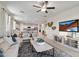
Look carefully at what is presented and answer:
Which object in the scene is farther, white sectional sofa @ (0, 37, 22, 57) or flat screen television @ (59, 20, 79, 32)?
flat screen television @ (59, 20, 79, 32)

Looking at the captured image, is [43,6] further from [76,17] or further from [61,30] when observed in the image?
[61,30]

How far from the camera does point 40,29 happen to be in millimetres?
16531

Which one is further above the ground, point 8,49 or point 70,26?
point 70,26

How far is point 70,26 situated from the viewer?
243 inches

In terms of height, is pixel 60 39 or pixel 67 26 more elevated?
pixel 67 26

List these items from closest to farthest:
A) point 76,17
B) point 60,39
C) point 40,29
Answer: point 76,17
point 60,39
point 40,29

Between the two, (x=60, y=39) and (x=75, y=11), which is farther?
(x=60, y=39)

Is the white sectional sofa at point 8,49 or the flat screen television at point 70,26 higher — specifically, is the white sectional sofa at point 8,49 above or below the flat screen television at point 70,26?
below

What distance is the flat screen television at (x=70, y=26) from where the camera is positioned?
5611 mm

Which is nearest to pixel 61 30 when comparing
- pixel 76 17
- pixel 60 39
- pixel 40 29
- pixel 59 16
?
pixel 60 39

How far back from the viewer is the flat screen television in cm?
561

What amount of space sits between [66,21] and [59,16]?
127cm

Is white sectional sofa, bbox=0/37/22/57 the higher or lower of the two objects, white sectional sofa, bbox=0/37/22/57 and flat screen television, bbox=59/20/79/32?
the lower

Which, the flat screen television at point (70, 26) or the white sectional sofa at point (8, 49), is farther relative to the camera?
the flat screen television at point (70, 26)
